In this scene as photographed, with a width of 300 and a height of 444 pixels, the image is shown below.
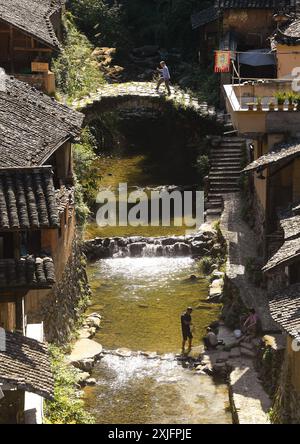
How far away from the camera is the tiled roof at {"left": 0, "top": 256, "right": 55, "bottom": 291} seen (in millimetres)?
23656

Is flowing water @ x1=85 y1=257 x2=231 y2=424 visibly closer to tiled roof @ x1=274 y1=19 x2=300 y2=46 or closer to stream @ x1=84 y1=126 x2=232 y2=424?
stream @ x1=84 y1=126 x2=232 y2=424

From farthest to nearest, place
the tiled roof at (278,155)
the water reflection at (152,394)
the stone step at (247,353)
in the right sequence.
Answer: the tiled roof at (278,155), the stone step at (247,353), the water reflection at (152,394)

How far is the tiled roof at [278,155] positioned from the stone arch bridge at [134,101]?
16434mm

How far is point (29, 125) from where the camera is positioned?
3077 cm

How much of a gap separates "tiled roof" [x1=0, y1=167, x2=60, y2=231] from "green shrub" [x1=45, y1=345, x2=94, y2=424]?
17.0 feet

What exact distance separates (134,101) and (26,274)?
96.6 ft

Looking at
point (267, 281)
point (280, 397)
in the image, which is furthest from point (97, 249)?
point (280, 397)

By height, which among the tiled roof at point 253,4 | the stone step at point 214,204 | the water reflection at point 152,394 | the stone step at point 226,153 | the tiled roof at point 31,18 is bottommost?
the water reflection at point 152,394

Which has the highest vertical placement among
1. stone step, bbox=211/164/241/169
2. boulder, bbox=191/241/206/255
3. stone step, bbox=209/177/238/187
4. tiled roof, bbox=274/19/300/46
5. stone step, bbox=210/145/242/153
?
tiled roof, bbox=274/19/300/46

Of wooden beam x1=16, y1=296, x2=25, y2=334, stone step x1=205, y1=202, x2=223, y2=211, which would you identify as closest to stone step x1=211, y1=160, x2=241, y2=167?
stone step x1=205, y1=202, x2=223, y2=211

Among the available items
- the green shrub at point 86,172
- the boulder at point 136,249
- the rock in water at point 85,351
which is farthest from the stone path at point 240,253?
the green shrub at point 86,172

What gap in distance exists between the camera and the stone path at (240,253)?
3419 centimetres

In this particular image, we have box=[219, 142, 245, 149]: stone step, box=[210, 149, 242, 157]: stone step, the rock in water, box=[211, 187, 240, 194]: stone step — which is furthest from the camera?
box=[219, 142, 245, 149]: stone step

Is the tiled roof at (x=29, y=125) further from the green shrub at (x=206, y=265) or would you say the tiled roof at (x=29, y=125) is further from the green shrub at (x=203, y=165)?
the green shrub at (x=203, y=165)
